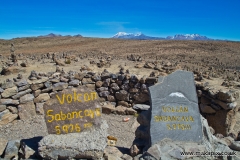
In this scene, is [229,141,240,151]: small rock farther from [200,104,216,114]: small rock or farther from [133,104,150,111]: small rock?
[133,104,150,111]: small rock

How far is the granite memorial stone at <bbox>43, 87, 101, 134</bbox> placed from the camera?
463cm

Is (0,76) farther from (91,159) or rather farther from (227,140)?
(227,140)

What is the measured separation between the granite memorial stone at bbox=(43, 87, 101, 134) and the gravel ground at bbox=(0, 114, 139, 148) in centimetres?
209

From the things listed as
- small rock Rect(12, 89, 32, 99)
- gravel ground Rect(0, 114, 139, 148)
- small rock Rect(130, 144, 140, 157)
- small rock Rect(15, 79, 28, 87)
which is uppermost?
small rock Rect(15, 79, 28, 87)

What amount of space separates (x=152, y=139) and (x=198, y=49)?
26980mm

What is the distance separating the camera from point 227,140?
5.51 meters

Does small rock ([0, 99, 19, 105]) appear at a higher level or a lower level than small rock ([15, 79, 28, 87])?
lower

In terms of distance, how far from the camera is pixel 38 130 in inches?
277

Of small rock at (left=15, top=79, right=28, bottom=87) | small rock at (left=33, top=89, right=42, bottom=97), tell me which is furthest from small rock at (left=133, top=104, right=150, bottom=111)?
small rock at (left=15, top=79, right=28, bottom=87)

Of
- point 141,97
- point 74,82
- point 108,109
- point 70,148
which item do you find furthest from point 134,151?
point 74,82

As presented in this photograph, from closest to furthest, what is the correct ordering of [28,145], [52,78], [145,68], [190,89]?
[28,145], [190,89], [52,78], [145,68]

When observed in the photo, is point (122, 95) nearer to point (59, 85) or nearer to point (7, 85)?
point (59, 85)

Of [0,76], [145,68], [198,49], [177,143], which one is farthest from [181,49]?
[177,143]

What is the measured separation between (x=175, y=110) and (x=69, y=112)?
2.35 meters
